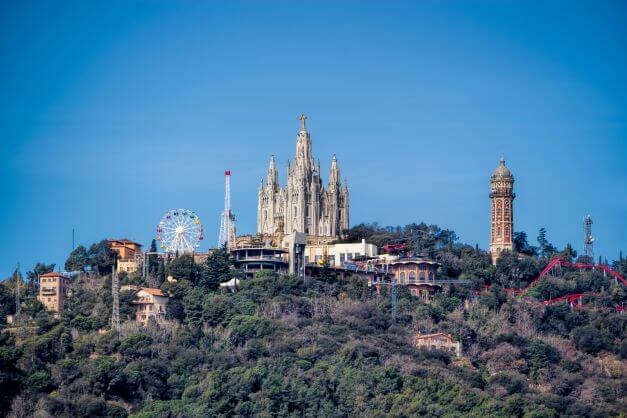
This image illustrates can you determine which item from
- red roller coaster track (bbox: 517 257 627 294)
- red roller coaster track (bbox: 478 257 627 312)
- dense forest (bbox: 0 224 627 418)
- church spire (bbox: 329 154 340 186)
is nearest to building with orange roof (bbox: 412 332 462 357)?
dense forest (bbox: 0 224 627 418)

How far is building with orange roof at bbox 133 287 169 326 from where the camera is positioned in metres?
131

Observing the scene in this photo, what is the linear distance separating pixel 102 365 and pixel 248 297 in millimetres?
19180

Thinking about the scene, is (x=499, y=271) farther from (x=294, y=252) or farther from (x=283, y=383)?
(x=283, y=383)

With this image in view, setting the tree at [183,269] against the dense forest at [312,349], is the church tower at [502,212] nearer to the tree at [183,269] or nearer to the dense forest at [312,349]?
the dense forest at [312,349]

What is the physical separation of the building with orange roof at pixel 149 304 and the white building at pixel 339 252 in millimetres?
20137

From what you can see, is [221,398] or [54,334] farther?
[54,334]

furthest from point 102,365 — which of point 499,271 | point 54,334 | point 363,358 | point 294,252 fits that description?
point 499,271

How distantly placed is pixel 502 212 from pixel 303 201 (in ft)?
55.2

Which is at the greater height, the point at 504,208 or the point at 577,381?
the point at 504,208

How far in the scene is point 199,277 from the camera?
138 metres

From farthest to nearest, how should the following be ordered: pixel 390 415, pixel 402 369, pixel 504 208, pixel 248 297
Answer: pixel 504 208 < pixel 248 297 < pixel 402 369 < pixel 390 415

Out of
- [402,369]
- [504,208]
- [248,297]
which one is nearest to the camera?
[402,369]

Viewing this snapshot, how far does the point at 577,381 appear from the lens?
125000 mm

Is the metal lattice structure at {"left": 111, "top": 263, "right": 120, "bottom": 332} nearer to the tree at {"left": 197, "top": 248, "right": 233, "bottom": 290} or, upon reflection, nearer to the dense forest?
the dense forest
